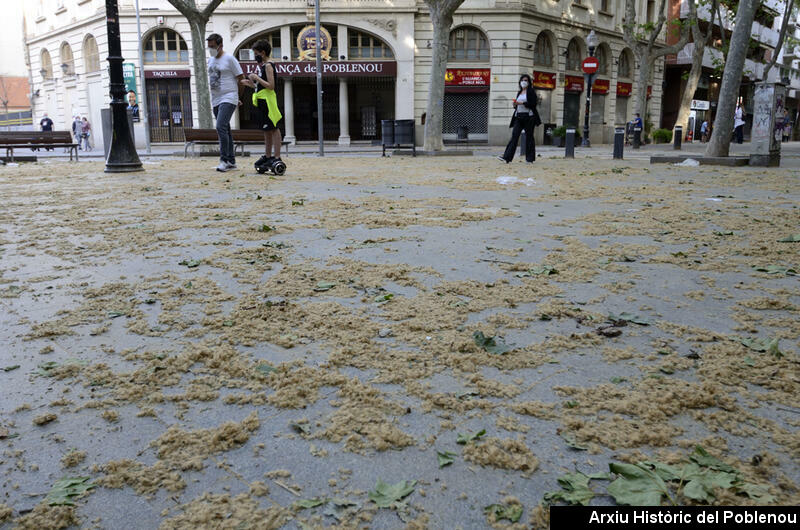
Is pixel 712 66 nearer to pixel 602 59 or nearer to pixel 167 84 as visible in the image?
pixel 602 59

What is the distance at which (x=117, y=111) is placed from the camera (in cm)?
1051

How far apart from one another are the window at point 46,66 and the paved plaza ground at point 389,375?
36.9 metres

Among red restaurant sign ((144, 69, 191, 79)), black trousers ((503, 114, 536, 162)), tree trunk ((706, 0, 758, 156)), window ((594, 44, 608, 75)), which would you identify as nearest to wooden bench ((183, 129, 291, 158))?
black trousers ((503, 114, 536, 162))

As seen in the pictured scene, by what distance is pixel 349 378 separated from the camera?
87.1 inches

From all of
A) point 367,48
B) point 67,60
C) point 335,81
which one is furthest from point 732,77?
point 67,60

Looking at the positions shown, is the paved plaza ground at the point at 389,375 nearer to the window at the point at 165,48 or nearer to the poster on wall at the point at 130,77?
the window at the point at 165,48

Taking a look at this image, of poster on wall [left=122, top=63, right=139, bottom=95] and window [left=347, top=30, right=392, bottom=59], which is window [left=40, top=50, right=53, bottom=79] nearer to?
poster on wall [left=122, top=63, right=139, bottom=95]

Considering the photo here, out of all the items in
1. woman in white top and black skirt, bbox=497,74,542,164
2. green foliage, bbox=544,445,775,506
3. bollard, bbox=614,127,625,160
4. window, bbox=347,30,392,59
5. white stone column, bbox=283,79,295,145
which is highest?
window, bbox=347,30,392,59

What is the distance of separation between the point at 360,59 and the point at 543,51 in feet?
30.6

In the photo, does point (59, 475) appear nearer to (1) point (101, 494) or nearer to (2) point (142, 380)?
(1) point (101, 494)

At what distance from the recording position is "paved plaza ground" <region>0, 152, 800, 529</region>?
157cm

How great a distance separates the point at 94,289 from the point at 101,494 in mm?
2040

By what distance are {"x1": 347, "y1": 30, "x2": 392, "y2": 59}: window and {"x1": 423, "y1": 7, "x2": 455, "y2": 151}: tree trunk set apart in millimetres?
11599

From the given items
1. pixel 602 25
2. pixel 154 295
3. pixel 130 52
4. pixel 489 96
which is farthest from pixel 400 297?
pixel 602 25
